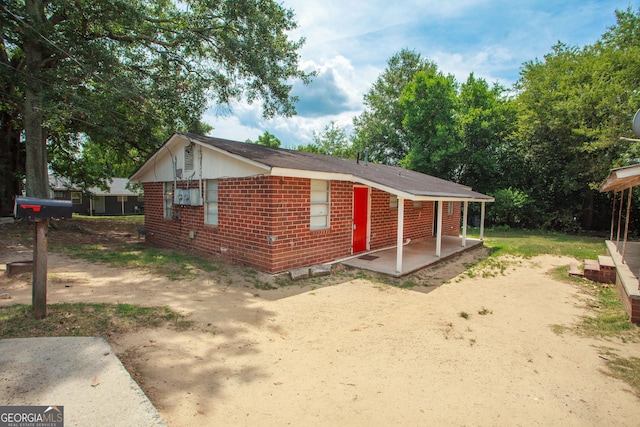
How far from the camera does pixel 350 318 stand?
214 inches

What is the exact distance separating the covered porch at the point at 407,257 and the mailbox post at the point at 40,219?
20.7 ft

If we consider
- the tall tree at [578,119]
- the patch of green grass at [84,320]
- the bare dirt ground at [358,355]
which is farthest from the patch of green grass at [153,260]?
the tall tree at [578,119]

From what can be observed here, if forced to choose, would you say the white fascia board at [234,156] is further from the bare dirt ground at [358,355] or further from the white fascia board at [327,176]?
the bare dirt ground at [358,355]

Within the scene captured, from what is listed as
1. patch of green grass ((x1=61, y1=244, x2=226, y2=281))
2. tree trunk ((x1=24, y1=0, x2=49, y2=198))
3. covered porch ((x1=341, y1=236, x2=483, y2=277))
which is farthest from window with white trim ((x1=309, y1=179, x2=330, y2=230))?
tree trunk ((x1=24, y1=0, x2=49, y2=198))

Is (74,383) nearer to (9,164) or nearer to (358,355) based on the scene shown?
(358,355)

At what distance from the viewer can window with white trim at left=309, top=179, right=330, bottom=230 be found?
837 centimetres

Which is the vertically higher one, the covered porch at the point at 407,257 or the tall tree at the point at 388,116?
the tall tree at the point at 388,116

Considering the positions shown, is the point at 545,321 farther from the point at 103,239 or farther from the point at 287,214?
the point at 103,239

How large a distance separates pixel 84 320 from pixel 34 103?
10.4 m

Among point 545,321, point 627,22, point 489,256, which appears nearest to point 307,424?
point 545,321

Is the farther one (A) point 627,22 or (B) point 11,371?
(A) point 627,22

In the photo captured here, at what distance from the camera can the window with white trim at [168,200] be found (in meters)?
10.9

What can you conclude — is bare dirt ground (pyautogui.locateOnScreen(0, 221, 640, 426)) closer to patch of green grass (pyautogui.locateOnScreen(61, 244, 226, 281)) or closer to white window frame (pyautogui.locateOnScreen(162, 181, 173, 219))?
patch of green grass (pyautogui.locateOnScreen(61, 244, 226, 281))

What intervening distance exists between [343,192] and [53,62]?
12.0 m
